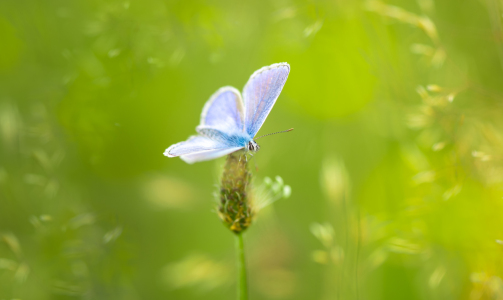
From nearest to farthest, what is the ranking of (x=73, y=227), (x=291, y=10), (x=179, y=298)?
(x=291, y=10), (x=73, y=227), (x=179, y=298)

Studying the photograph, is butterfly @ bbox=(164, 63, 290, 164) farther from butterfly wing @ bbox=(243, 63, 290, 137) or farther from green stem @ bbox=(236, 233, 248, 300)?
green stem @ bbox=(236, 233, 248, 300)

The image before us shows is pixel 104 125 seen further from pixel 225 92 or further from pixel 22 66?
pixel 225 92

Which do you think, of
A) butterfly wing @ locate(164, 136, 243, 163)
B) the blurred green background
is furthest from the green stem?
the blurred green background

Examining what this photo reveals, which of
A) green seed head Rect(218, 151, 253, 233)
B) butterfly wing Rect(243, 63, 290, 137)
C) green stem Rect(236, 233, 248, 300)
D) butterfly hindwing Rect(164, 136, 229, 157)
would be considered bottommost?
green stem Rect(236, 233, 248, 300)

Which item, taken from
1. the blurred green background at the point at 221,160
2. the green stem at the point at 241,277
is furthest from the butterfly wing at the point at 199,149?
the blurred green background at the point at 221,160

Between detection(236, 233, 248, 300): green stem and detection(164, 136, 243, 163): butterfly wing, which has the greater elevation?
detection(164, 136, 243, 163): butterfly wing

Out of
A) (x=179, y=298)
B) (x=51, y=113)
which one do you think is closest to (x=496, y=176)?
(x=179, y=298)

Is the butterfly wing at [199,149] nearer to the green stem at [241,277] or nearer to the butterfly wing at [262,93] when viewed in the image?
the butterfly wing at [262,93]

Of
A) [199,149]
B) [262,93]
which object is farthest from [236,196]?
[262,93]
